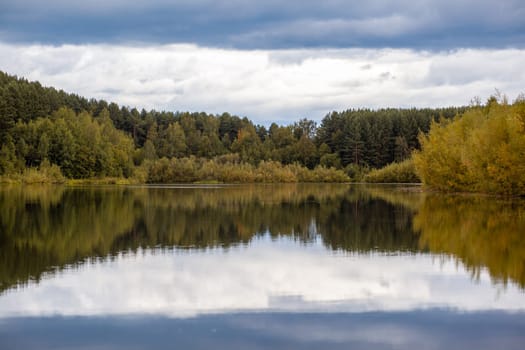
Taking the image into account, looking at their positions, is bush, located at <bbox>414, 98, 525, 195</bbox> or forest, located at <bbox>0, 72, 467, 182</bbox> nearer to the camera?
bush, located at <bbox>414, 98, 525, 195</bbox>

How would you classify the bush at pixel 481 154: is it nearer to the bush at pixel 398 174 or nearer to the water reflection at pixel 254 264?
the water reflection at pixel 254 264

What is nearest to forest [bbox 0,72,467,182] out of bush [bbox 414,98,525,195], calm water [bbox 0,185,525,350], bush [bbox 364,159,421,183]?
bush [bbox 364,159,421,183]

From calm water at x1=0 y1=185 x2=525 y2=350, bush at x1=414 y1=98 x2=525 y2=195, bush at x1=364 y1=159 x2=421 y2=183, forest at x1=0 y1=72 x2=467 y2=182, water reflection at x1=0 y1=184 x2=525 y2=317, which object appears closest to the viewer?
calm water at x1=0 y1=185 x2=525 y2=350

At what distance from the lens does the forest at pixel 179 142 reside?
97438mm

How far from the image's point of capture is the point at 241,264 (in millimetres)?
16047

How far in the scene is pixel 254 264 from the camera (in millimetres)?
16062

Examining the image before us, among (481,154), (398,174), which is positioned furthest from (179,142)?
(481,154)

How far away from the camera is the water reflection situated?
1150 centimetres

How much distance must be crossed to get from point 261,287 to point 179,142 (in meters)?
125

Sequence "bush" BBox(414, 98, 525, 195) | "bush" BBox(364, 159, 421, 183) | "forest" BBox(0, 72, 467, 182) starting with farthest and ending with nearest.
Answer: "bush" BBox(364, 159, 421, 183) < "forest" BBox(0, 72, 467, 182) < "bush" BBox(414, 98, 525, 195)

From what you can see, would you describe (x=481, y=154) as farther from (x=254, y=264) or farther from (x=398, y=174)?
(x=398, y=174)

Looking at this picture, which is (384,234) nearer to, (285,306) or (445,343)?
(285,306)

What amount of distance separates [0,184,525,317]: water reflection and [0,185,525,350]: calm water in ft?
0.14

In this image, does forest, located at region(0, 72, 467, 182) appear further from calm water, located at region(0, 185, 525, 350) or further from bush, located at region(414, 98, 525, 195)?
calm water, located at region(0, 185, 525, 350)
